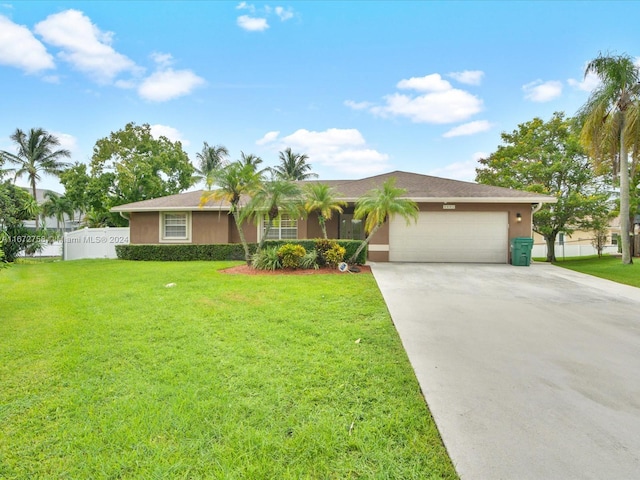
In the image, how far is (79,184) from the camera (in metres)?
23.5

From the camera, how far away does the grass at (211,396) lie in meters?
2.03

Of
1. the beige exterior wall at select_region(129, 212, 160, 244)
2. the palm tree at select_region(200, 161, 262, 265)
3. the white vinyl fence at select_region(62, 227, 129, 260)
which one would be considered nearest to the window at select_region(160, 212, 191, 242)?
the beige exterior wall at select_region(129, 212, 160, 244)

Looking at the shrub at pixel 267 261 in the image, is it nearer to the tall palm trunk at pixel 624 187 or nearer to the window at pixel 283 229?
the window at pixel 283 229

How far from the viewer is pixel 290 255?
34.4 ft

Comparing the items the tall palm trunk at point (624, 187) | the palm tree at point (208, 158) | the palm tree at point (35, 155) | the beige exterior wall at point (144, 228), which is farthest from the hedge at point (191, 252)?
the palm tree at point (35, 155)

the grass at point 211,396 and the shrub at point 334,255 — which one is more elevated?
the shrub at point 334,255

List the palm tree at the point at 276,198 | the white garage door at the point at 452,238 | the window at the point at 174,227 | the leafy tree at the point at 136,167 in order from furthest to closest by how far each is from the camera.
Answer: the leafy tree at the point at 136,167 → the window at the point at 174,227 → the white garage door at the point at 452,238 → the palm tree at the point at 276,198

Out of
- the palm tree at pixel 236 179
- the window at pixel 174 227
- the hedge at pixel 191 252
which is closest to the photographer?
the palm tree at pixel 236 179

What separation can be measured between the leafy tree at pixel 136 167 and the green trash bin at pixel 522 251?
2451 centimetres

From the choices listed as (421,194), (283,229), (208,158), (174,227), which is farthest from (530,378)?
(208,158)

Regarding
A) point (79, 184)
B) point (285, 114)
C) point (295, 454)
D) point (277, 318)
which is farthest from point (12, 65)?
point (295, 454)

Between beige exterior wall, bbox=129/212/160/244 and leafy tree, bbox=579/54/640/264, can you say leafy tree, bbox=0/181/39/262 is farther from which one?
leafy tree, bbox=579/54/640/264

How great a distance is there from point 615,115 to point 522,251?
683 cm

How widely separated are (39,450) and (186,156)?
29.7 metres
